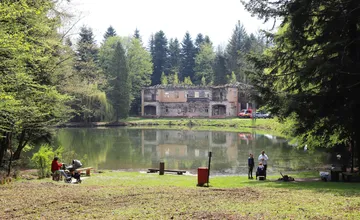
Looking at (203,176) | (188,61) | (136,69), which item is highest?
(188,61)

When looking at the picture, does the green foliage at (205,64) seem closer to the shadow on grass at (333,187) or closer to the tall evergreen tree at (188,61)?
the tall evergreen tree at (188,61)

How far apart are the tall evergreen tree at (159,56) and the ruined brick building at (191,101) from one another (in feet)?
51.3

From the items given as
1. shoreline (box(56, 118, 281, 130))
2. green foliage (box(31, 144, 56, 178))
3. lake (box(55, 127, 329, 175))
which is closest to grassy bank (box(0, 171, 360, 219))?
green foliage (box(31, 144, 56, 178))

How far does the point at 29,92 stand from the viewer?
43.0 feet

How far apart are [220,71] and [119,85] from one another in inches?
1029

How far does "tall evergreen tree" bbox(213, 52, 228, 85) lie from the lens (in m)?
80.6

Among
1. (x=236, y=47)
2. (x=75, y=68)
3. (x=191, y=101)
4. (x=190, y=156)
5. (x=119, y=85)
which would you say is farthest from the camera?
(x=236, y=47)

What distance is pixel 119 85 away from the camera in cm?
6394

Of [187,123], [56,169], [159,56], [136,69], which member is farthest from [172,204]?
[159,56]

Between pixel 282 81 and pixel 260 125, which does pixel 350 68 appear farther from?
pixel 260 125

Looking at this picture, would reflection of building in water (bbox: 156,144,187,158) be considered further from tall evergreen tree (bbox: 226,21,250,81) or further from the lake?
tall evergreen tree (bbox: 226,21,250,81)

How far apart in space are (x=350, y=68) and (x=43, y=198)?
419 inches

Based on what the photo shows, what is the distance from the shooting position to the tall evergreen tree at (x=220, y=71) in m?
80.6

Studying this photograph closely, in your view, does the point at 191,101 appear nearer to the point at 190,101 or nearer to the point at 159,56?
the point at 190,101
